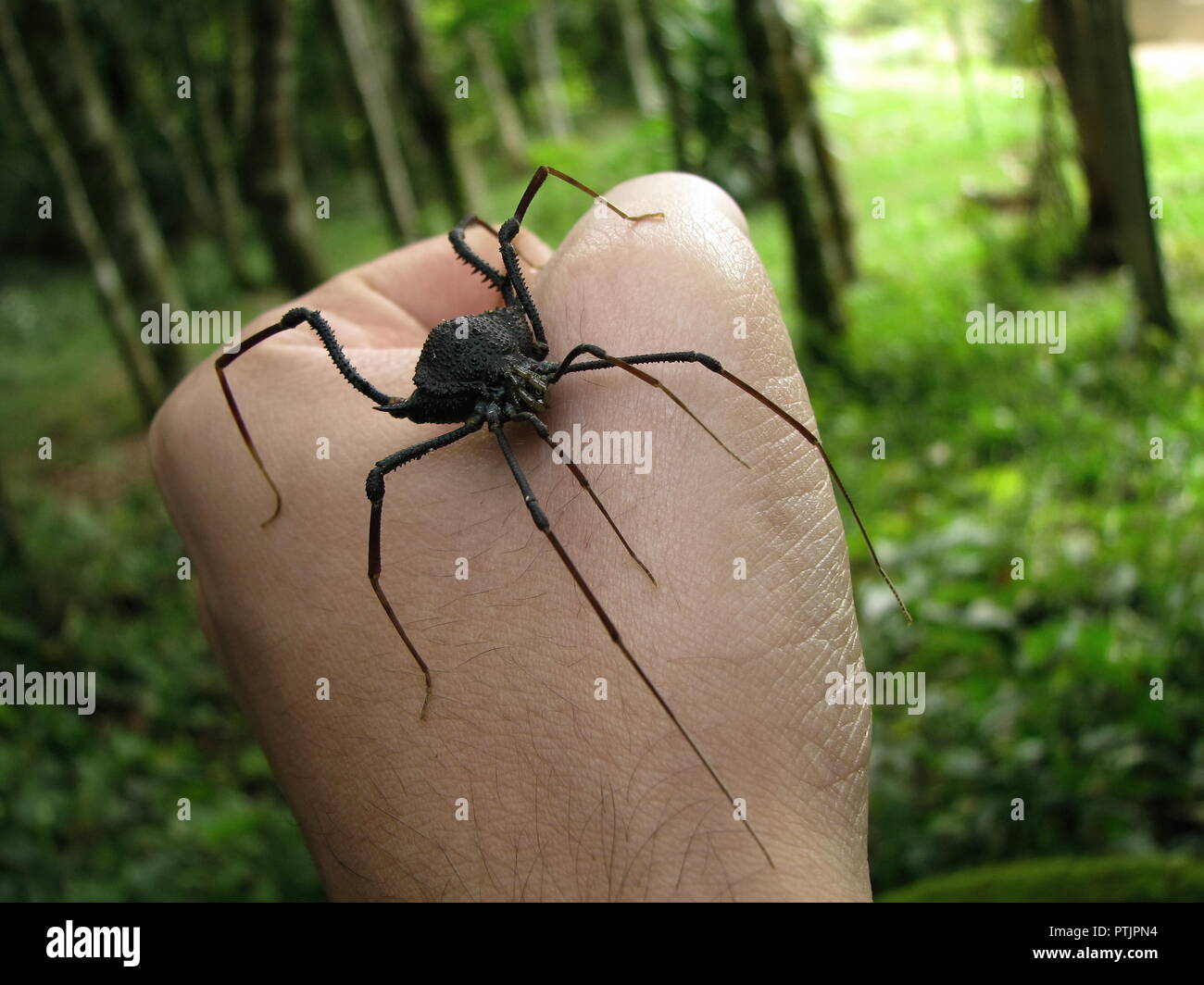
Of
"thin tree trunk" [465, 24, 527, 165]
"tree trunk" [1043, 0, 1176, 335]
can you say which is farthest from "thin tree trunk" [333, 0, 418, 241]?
"thin tree trunk" [465, 24, 527, 165]

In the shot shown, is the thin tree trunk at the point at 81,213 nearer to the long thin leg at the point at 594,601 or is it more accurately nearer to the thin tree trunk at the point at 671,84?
the thin tree trunk at the point at 671,84

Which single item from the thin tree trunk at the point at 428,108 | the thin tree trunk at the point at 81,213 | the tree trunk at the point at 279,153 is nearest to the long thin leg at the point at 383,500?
the thin tree trunk at the point at 428,108

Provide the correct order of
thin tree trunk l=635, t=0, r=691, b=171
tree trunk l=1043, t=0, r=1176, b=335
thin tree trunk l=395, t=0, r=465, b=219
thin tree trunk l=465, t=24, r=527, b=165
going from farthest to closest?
thin tree trunk l=465, t=24, r=527, b=165 → thin tree trunk l=395, t=0, r=465, b=219 → thin tree trunk l=635, t=0, r=691, b=171 → tree trunk l=1043, t=0, r=1176, b=335

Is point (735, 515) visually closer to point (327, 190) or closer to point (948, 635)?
point (948, 635)

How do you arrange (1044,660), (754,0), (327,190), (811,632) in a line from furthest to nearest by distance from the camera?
(327,190), (754,0), (1044,660), (811,632)

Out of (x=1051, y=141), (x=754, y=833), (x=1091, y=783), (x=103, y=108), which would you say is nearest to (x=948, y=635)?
(x=1091, y=783)

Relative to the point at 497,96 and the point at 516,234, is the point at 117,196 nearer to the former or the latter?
the point at 516,234

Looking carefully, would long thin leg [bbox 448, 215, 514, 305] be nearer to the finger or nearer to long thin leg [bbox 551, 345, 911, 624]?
the finger
